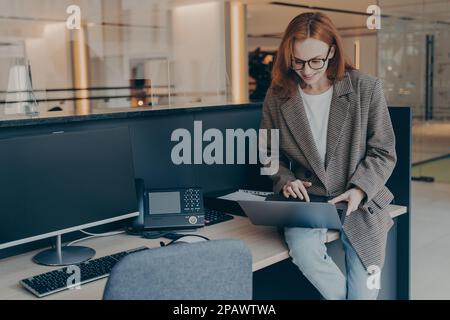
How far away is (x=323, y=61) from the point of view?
2107 mm

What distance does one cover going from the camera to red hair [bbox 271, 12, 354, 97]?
6.79ft

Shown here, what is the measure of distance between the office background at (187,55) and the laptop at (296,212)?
12.7 ft

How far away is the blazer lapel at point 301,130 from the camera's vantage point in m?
2.10

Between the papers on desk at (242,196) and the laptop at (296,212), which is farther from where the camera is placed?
the papers on desk at (242,196)

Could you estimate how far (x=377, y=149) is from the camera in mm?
2102

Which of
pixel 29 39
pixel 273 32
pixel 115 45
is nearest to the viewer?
pixel 29 39

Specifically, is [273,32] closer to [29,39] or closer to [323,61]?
[29,39]

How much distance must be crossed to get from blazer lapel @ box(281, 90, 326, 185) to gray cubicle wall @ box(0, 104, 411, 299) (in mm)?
627

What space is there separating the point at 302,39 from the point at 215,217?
32.9 inches

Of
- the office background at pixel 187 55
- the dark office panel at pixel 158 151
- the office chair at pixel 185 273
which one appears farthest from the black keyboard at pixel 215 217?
the office background at pixel 187 55

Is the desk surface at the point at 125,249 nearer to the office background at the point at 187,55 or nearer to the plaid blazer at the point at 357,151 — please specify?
the plaid blazer at the point at 357,151
